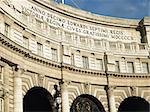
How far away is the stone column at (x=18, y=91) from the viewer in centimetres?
4294

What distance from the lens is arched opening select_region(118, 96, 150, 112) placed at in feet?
196

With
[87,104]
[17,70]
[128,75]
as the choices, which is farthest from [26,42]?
[128,75]

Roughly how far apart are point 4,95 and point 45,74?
30.1 ft

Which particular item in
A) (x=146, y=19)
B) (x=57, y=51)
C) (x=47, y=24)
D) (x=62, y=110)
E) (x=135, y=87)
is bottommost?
(x=62, y=110)

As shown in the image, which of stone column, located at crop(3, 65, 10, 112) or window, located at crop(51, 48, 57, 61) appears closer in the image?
stone column, located at crop(3, 65, 10, 112)

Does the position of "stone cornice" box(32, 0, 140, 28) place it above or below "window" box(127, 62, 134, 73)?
above

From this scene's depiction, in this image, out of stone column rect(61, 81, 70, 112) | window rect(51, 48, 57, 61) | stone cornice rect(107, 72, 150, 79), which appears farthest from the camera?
stone cornice rect(107, 72, 150, 79)

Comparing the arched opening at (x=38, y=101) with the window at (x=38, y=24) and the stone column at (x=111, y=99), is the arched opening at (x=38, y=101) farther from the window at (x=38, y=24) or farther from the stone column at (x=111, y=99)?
the stone column at (x=111, y=99)

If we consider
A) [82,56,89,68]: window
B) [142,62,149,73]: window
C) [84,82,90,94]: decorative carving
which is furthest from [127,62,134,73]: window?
[84,82,90,94]: decorative carving

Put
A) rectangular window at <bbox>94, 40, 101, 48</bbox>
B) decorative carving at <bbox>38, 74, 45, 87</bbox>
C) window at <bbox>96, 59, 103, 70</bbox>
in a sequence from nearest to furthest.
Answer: decorative carving at <bbox>38, 74, 45, 87</bbox> → window at <bbox>96, 59, 103, 70</bbox> → rectangular window at <bbox>94, 40, 101, 48</bbox>

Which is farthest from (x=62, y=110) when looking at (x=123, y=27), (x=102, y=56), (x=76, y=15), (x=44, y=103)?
(x=123, y=27)

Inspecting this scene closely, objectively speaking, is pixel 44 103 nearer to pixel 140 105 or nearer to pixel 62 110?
Result: pixel 62 110

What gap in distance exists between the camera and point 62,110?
1983 inches

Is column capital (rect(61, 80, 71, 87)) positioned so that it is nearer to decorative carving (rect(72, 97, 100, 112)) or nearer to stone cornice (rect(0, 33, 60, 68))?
stone cornice (rect(0, 33, 60, 68))
